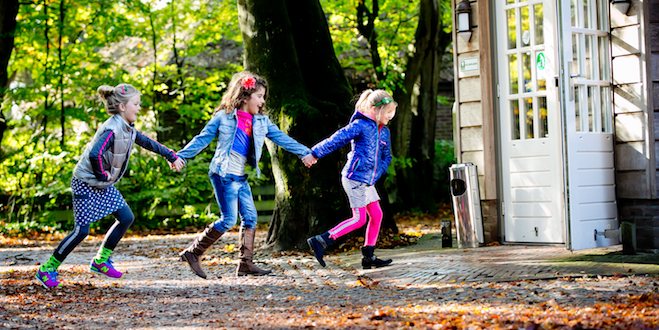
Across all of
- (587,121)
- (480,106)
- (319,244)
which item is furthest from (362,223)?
(587,121)

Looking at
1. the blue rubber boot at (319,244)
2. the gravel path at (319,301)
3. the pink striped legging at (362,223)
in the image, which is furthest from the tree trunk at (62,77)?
the pink striped legging at (362,223)

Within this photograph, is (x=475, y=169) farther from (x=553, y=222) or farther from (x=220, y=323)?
(x=220, y=323)

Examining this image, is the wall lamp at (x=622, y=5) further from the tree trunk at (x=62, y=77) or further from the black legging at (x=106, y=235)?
the tree trunk at (x=62, y=77)

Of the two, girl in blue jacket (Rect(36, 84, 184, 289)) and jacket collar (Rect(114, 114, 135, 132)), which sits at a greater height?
jacket collar (Rect(114, 114, 135, 132))

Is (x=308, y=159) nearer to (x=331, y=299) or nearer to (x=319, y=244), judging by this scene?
(x=319, y=244)

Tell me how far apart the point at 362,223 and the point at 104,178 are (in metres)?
2.37

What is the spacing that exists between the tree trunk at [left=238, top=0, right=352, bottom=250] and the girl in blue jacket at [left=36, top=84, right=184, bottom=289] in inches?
87.4

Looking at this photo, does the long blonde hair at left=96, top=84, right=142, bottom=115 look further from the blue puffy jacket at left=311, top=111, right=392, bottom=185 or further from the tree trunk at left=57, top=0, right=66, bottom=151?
the tree trunk at left=57, top=0, right=66, bottom=151

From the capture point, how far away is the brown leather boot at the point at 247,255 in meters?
6.30

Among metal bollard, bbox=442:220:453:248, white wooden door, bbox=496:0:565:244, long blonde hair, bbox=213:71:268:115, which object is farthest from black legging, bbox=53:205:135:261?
white wooden door, bbox=496:0:565:244

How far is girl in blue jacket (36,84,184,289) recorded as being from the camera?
5.68 m

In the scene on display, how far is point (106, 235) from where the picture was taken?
19.1ft

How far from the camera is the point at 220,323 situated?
420 cm

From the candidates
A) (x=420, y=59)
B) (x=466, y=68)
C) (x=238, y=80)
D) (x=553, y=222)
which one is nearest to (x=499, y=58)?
(x=466, y=68)
